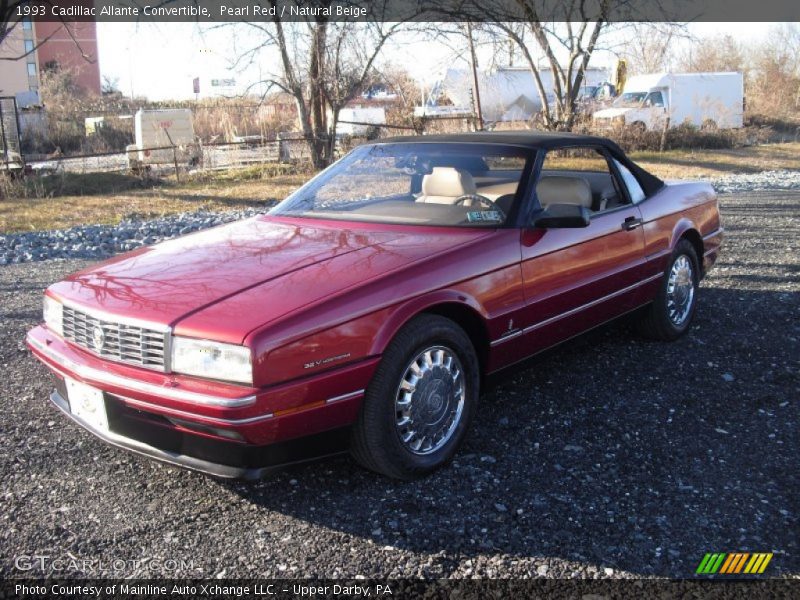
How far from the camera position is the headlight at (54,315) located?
11.2 feet

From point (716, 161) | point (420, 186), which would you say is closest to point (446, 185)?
point (420, 186)

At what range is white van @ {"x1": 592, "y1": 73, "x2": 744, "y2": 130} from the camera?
2909 centimetres

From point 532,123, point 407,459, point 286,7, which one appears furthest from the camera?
point 532,123

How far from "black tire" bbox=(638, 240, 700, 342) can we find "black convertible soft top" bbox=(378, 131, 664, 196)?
1.55 feet

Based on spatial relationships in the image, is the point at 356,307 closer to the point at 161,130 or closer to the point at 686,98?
the point at 161,130

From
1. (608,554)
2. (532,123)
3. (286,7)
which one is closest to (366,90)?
(286,7)

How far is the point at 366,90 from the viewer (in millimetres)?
21391

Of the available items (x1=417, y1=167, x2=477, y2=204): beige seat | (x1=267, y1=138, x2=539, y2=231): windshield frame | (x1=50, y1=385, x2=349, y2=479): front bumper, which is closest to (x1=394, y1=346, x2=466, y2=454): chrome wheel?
(x1=50, y1=385, x2=349, y2=479): front bumper

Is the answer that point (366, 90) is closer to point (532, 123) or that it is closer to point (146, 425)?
point (532, 123)

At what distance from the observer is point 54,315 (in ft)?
11.4

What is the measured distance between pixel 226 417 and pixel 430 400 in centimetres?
93

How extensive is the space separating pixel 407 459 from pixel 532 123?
2104 centimetres

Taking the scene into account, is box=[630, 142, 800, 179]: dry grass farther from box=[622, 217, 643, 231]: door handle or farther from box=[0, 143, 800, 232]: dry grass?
box=[622, 217, 643, 231]: door handle

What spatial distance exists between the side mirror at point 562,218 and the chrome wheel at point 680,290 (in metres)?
1.51
